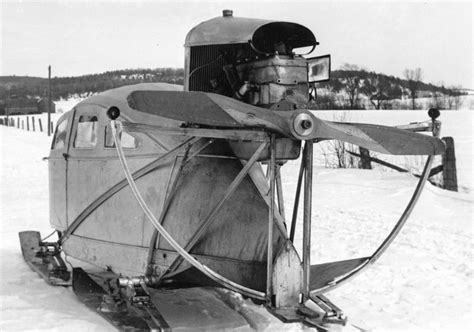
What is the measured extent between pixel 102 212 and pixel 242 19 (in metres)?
2.75

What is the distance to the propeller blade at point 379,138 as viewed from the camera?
15.5ft

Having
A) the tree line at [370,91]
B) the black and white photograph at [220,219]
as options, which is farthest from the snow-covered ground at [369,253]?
the tree line at [370,91]

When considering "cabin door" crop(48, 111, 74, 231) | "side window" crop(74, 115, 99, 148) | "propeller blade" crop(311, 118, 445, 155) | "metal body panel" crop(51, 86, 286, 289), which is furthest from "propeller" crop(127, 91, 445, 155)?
"cabin door" crop(48, 111, 74, 231)

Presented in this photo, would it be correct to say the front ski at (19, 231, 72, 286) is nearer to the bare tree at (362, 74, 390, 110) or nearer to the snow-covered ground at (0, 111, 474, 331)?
the snow-covered ground at (0, 111, 474, 331)

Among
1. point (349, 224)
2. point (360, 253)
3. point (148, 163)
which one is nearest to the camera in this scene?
point (148, 163)

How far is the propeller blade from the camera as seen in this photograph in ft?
15.5

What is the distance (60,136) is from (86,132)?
1.00 meters

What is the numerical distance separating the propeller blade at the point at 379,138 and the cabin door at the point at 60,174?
4274mm

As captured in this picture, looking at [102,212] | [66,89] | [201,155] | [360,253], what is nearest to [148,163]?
[201,155]

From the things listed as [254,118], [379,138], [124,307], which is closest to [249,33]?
[254,118]

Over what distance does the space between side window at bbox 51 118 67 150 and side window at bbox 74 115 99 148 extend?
1.51 feet

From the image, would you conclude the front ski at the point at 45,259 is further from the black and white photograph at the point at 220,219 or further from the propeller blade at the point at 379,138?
the propeller blade at the point at 379,138

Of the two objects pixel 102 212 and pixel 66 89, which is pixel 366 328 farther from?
pixel 66 89

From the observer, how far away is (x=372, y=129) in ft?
16.5
